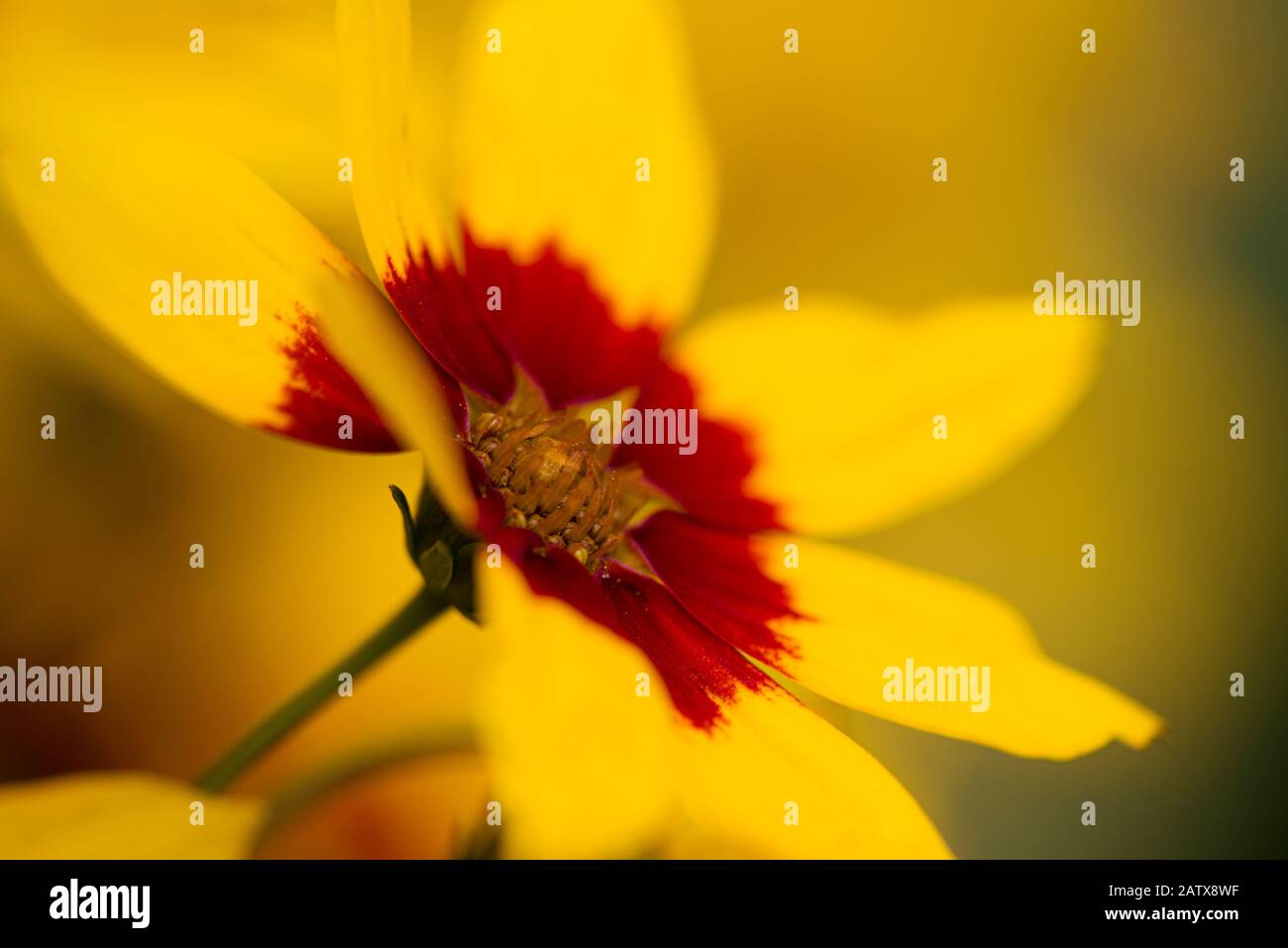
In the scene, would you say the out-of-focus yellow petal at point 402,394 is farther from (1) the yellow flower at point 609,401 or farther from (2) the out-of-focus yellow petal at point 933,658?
(2) the out-of-focus yellow petal at point 933,658

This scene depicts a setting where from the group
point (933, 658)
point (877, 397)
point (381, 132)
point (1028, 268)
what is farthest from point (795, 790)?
point (1028, 268)

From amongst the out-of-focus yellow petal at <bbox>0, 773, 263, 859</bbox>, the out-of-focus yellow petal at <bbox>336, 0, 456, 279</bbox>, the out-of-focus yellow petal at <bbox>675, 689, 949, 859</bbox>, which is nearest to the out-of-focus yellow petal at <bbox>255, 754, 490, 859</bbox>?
the out-of-focus yellow petal at <bbox>0, 773, 263, 859</bbox>

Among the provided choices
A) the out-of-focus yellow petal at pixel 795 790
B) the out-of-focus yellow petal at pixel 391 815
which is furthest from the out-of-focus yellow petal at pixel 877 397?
the out-of-focus yellow petal at pixel 391 815

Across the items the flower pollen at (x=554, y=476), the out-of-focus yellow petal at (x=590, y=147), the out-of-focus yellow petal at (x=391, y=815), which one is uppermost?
the out-of-focus yellow petal at (x=590, y=147)

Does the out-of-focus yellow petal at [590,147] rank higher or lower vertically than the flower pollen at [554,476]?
higher

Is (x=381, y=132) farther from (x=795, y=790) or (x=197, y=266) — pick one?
(x=795, y=790)
